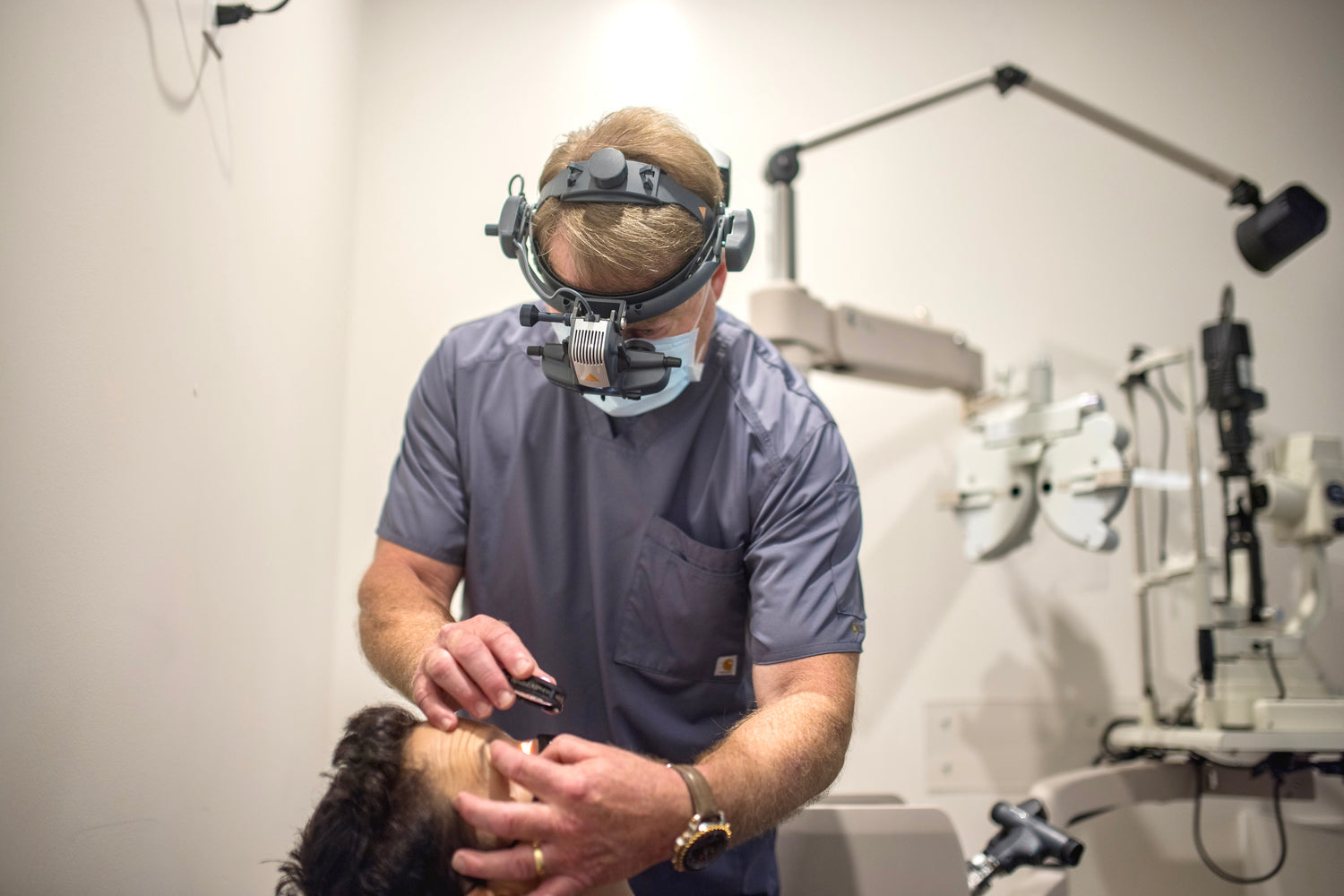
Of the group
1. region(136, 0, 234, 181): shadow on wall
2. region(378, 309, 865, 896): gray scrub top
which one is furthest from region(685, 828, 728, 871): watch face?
region(136, 0, 234, 181): shadow on wall

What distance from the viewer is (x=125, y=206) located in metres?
1.19

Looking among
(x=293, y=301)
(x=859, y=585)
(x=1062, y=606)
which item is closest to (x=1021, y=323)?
(x=1062, y=606)

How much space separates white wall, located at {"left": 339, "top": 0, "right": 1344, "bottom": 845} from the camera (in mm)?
2424

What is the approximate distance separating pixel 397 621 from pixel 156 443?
18.1 inches

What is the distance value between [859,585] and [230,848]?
121cm

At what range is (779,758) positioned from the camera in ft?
3.08

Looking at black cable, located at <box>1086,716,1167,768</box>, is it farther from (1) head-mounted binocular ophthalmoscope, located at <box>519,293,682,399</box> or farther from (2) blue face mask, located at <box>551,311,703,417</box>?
(1) head-mounted binocular ophthalmoscope, located at <box>519,293,682,399</box>

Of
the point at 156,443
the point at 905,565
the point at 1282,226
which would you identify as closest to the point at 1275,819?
the point at 905,565

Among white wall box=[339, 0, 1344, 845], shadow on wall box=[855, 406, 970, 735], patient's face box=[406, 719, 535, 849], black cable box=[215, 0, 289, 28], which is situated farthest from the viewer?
shadow on wall box=[855, 406, 970, 735]

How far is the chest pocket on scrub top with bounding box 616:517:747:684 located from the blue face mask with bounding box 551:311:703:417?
152 millimetres

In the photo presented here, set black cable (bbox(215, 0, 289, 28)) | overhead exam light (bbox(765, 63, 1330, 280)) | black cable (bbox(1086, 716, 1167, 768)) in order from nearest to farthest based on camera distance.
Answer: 1. black cable (bbox(215, 0, 289, 28))
2. overhead exam light (bbox(765, 63, 1330, 280))
3. black cable (bbox(1086, 716, 1167, 768))

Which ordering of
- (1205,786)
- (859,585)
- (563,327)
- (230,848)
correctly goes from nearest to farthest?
(563,327) → (859,585) → (230,848) → (1205,786)

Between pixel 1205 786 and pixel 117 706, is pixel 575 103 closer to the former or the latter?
pixel 117 706

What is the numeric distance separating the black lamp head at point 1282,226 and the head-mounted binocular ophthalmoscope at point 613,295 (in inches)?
71.0
